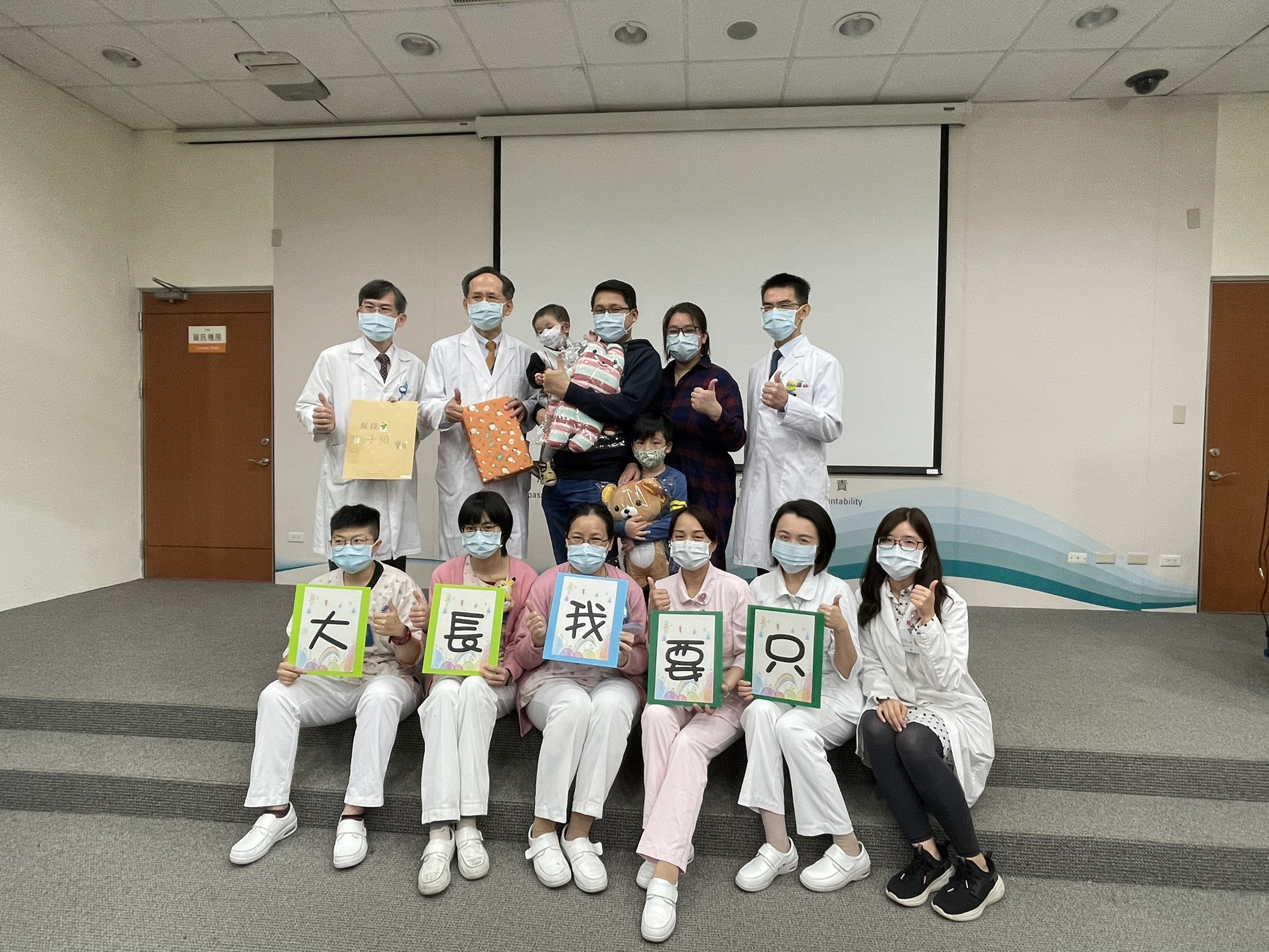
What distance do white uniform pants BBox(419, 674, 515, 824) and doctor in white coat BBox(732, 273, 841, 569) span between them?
1203 mm

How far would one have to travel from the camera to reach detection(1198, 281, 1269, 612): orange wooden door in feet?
13.9

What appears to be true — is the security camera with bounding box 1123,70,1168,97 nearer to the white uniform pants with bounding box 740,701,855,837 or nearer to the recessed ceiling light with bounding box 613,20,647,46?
the recessed ceiling light with bounding box 613,20,647,46

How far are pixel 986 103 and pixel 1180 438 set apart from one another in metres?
2.42

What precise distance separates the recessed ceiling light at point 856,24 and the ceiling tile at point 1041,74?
34.4 inches

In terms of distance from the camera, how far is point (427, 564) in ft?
15.3

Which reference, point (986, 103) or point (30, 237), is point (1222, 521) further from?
point (30, 237)

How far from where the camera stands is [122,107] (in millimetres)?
4473

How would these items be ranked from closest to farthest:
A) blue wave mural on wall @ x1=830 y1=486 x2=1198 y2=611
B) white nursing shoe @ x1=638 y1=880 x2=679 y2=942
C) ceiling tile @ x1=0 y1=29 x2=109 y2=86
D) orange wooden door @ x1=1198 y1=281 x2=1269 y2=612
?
white nursing shoe @ x1=638 y1=880 x2=679 y2=942
ceiling tile @ x1=0 y1=29 x2=109 y2=86
orange wooden door @ x1=1198 y1=281 x2=1269 y2=612
blue wave mural on wall @ x1=830 y1=486 x2=1198 y2=611

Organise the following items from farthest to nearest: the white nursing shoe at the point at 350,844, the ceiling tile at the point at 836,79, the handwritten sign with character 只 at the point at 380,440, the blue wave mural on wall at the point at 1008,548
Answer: the blue wave mural on wall at the point at 1008,548 < the ceiling tile at the point at 836,79 < the handwritten sign with character 只 at the point at 380,440 < the white nursing shoe at the point at 350,844

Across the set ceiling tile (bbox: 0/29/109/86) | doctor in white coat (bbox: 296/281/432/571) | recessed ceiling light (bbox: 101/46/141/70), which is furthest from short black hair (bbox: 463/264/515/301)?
ceiling tile (bbox: 0/29/109/86)

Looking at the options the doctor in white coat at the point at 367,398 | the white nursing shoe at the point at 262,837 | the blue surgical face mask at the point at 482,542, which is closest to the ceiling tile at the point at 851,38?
the doctor in white coat at the point at 367,398

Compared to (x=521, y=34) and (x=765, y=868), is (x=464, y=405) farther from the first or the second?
(x=521, y=34)

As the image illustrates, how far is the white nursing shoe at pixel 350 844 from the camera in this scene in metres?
2.01

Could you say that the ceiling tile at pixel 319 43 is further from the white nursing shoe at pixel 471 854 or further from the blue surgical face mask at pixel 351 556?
the white nursing shoe at pixel 471 854
